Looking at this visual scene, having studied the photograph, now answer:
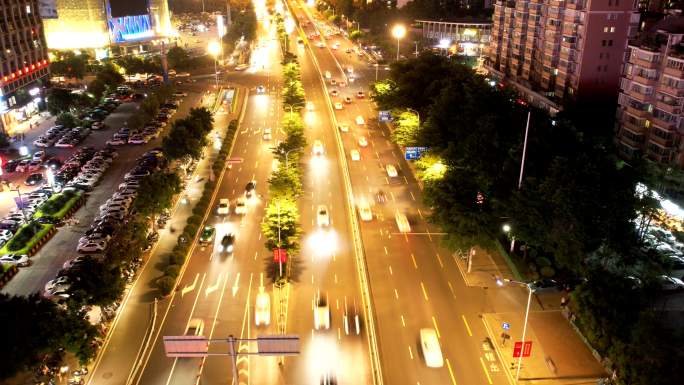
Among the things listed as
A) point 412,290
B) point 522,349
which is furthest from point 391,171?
point 522,349

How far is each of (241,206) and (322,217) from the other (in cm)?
1163

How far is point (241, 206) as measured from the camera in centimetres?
7788

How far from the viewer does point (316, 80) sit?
528 feet

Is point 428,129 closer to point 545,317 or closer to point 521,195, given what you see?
point 521,195

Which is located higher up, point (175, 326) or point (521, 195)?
point (521, 195)

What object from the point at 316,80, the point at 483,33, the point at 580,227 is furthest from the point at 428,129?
the point at 483,33

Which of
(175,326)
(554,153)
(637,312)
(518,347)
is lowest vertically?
(175,326)

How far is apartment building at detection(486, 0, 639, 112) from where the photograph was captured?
103 meters

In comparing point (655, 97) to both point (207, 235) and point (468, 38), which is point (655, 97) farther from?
point (468, 38)

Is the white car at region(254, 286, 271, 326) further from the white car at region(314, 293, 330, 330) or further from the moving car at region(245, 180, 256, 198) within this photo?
the moving car at region(245, 180, 256, 198)

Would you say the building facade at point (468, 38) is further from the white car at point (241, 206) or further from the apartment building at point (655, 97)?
the white car at point (241, 206)

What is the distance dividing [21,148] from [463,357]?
3385 inches

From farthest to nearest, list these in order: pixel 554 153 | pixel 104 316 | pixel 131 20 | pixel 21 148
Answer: pixel 131 20 < pixel 21 148 < pixel 554 153 < pixel 104 316

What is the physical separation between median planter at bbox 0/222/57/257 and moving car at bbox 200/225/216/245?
19221mm
